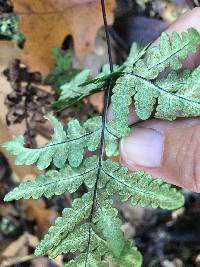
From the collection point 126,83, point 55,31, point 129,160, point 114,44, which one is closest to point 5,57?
point 55,31

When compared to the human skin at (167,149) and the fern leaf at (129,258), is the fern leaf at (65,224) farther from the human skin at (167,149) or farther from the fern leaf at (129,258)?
the human skin at (167,149)

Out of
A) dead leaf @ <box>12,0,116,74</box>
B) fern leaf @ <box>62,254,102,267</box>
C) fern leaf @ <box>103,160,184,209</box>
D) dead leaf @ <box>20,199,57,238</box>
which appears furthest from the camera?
dead leaf @ <box>20,199,57,238</box>

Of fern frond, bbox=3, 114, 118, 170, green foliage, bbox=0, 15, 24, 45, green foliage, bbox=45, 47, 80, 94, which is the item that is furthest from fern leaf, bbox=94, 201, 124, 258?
green foliage, bbox=0, 15, 24, 45

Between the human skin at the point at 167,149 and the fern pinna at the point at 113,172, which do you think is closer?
the fern pinna at the point at 113,172

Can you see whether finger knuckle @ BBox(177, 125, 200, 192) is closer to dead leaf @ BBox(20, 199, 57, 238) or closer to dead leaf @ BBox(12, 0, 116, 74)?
dead leaf @ BBox(12, 0, 116, 74)

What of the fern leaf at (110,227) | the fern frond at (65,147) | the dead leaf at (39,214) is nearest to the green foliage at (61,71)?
the dead leaf at (39,214)

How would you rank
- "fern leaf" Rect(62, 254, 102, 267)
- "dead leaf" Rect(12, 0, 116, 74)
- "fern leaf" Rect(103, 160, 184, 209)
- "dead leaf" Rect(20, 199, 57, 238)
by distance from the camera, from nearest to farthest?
"fern leaf" Rect(103, 160, 184, 209), "fern leaf" Rect(62, 254, 102, 267), "dead leaf" Rect(12, 0, 116, 74), "dead leaf" Rect(20, 199, 57, 238)

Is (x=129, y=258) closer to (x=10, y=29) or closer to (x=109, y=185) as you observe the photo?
(x=109, y=185)
